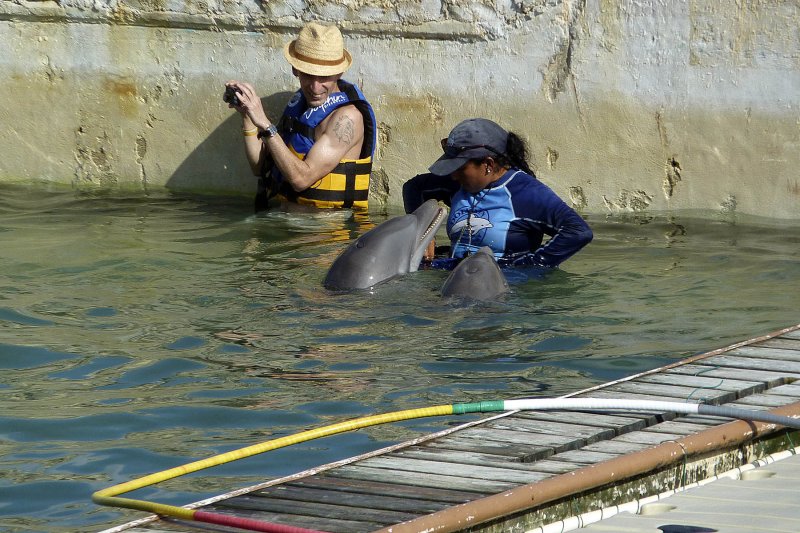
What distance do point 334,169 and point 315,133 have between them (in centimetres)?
28

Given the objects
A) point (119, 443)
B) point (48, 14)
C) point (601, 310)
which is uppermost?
point (48, 14)

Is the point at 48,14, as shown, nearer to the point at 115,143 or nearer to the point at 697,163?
the point at 115,143

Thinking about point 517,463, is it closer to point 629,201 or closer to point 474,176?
point 474,176

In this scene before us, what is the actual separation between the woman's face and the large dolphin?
0.27 meters

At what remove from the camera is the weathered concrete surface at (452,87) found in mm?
8461

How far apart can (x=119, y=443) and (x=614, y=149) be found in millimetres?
4900

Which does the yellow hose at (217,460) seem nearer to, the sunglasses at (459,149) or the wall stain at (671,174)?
the sunglasses at (459,149)

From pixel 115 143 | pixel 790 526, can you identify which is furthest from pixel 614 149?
pixel 790 526

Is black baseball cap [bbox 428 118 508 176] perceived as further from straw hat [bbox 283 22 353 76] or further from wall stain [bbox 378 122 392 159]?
wall stain [bbox 378 122 392 159]

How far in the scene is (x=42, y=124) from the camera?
1013cm

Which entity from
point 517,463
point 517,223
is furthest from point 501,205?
point 517,463

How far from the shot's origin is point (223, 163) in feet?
32.2

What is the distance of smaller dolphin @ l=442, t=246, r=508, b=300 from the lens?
6641 mm

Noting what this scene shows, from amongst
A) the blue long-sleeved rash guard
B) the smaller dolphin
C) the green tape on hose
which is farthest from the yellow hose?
the blue long-sleeved rash guard
